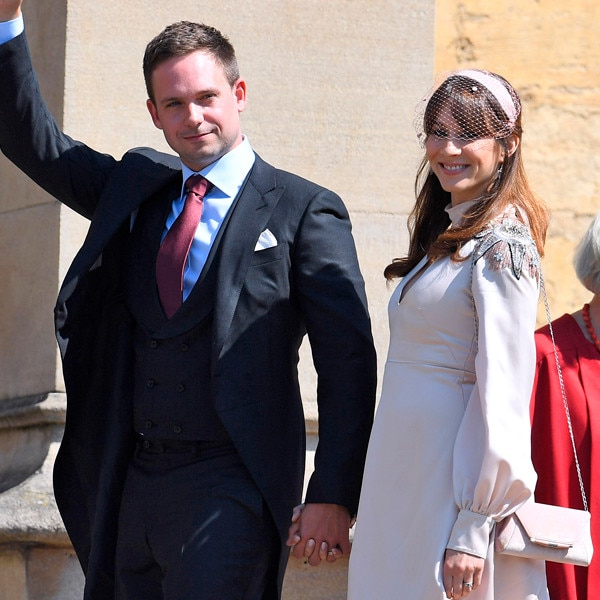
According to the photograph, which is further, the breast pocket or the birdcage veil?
the breast pocket

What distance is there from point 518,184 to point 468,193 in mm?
115

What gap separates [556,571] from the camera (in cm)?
399

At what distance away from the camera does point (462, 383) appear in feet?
11.1

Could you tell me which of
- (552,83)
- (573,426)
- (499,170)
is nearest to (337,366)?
(499,170)

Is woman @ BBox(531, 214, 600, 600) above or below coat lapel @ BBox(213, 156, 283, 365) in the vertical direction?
below

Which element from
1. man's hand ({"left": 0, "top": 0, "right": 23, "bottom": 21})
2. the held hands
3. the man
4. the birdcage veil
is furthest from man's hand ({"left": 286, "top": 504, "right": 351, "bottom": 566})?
man's hand ({"left": 0, "top": 0, "right": 23, "bottom": 21})

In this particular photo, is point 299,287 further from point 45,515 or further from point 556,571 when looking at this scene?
point 45,515

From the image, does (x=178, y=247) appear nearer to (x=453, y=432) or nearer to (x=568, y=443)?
(x=453, y=432)

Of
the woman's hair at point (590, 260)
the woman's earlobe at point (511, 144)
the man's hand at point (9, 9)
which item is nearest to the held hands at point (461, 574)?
the woman's earlobe at point (511, 144)

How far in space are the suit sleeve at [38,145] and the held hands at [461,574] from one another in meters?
1.36

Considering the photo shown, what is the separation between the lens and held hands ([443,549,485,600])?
323 centimetres

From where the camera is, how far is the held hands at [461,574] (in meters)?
3.23

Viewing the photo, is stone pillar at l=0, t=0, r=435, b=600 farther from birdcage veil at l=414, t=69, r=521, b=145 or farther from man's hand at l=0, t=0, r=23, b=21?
birdcage veil at l=414, t=69, r=521, b=145

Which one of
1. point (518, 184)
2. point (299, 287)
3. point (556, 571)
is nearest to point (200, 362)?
point (299, 287)
